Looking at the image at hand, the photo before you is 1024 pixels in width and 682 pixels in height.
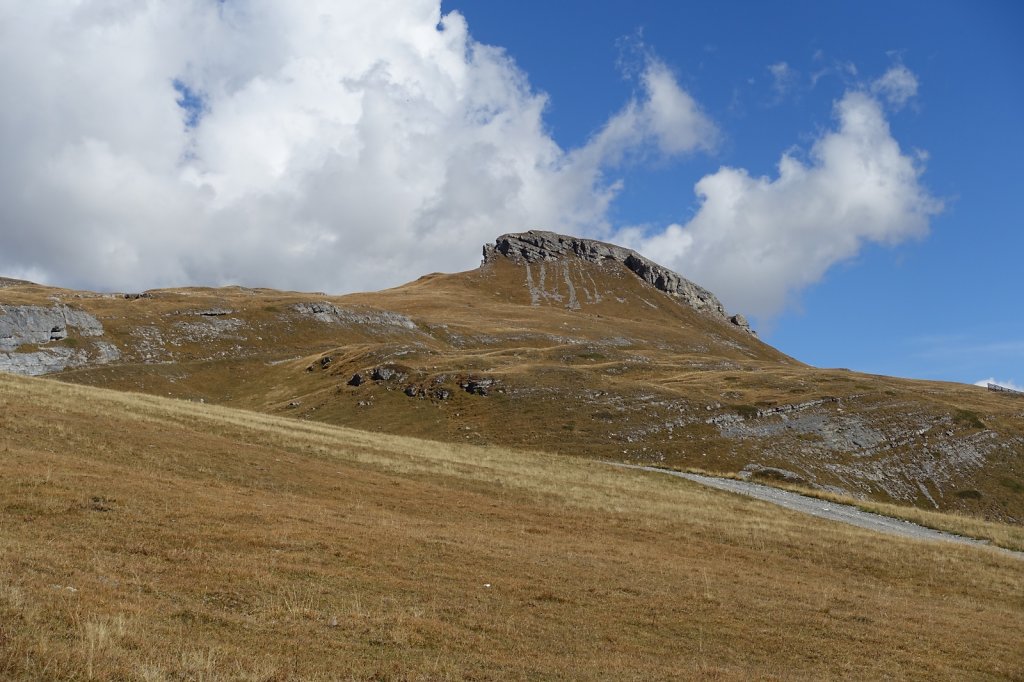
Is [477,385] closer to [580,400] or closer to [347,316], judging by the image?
[580,400]

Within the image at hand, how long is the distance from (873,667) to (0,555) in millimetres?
21005

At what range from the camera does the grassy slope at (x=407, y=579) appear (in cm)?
1325

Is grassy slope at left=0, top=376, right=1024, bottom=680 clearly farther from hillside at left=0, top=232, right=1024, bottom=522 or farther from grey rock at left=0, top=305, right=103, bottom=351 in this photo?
grey rock at left=0, top=305, right=103, bottom=351

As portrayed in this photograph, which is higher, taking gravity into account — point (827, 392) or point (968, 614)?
point (827, 392)

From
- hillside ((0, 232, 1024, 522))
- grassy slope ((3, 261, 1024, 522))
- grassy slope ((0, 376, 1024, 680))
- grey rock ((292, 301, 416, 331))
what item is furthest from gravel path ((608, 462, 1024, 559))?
grey rock ((292, 301, 416, 331))

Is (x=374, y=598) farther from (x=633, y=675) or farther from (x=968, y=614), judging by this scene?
(x=968, y=614)

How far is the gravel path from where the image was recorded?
148 ft

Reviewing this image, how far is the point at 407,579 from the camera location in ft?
63.7

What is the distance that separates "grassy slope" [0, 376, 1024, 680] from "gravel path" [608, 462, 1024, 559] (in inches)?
281

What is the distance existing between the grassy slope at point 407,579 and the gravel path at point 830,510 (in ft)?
23.4

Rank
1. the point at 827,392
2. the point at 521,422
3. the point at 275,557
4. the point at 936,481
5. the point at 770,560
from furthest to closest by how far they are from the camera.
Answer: the point at 827,392 → the point at 521,422 → the point at 936,481 → the point at 770,560 → the point at 275,557

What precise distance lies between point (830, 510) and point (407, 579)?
140 feet

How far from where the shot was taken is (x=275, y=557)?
1930 cm

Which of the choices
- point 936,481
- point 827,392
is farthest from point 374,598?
point 827,392
